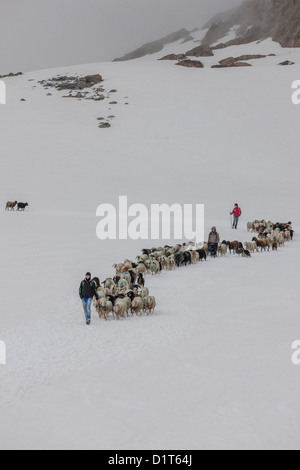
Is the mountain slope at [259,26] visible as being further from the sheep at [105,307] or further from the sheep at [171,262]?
the sheep at [105,307]

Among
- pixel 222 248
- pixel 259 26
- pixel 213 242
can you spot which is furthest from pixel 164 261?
pixel 259 26

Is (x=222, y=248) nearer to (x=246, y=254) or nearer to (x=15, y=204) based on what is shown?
(x=246, y=254)

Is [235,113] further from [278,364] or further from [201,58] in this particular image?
[278,364]

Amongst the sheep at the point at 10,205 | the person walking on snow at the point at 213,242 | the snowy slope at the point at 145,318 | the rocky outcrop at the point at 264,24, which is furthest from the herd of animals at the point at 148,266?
the rocky outcrop at the point at 264,24

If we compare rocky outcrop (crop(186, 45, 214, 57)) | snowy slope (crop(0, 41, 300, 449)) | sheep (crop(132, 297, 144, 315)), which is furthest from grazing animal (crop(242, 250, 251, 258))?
rocky outcrop (crop(186, 45, 214, 57))

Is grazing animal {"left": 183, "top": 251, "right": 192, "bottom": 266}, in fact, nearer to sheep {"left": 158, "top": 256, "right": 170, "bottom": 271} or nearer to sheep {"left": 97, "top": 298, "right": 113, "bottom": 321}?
sheep {"left": 158, "top": 256, "right": 170, "bottom": 271}
